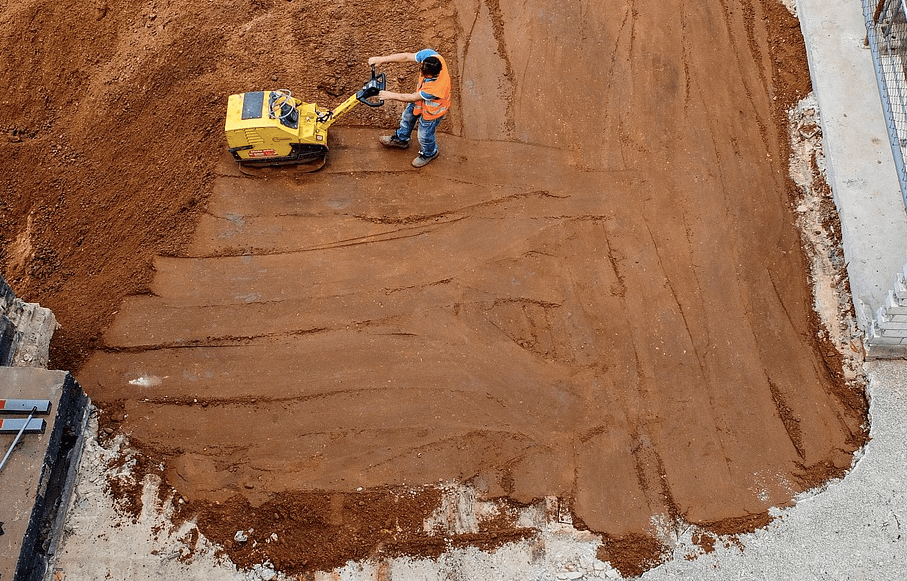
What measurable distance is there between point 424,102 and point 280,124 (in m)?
1.70

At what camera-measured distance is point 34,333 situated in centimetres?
752

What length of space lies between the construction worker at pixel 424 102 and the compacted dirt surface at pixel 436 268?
0.25 meters

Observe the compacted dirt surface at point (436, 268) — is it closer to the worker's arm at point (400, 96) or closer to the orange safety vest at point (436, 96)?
the orange safety vest at point (436, 96)

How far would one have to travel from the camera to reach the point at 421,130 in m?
8.58

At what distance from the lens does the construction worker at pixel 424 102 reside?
8.00 m

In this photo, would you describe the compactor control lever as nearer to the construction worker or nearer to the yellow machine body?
the construction worker

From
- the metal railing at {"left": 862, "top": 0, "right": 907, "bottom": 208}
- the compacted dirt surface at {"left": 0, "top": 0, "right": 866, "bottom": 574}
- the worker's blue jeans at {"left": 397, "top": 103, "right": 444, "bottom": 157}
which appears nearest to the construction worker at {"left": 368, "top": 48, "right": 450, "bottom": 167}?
the worker's blue jeans at {"left": 397, "top": 103, "right": 444, "bottom": 157}

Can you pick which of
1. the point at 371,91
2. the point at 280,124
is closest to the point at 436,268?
the point at 371,91

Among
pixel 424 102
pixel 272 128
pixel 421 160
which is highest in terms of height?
pixel 424 102

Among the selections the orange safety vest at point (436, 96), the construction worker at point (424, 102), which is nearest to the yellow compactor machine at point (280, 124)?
the construction worker at point (424, 102)

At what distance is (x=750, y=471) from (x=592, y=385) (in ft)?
5.95

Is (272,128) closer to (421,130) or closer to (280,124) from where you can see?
(280,124)

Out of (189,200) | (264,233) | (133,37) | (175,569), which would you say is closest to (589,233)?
(264,233)

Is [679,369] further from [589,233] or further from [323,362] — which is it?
[323,362]
